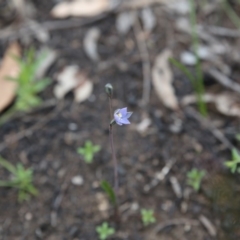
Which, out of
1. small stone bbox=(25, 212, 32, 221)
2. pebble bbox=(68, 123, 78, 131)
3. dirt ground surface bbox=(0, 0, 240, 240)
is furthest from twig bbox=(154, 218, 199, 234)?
pebble bbox=(68, 123, 78, 131)

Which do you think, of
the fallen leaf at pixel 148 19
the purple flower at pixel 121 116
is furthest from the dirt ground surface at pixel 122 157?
the purple flower at pixel 121 116

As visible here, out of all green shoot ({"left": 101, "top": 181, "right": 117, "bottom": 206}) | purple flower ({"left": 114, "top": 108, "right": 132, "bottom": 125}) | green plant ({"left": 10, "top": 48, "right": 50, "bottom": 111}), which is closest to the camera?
purple flower ({"left": 114, "top": 108, "right": 132, "bottom": 125})

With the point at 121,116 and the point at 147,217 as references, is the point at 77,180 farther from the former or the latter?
the point at 121,116

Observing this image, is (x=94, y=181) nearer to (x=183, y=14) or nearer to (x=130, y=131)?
(x=130, y=131)

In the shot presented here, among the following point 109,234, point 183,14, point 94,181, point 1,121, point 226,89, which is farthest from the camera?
point 183,14

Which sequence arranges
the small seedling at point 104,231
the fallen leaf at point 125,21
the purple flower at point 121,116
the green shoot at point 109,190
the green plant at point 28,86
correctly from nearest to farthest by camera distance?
the purple flower at point 121,116 < the green shoot at point 109,190 < the small seedling at point 104,231 < the green plant at point 28,86 < the fallen leaf at point 125,21

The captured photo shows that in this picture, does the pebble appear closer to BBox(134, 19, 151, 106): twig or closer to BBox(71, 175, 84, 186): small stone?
BBox(71, 175, 84, 186): small stone

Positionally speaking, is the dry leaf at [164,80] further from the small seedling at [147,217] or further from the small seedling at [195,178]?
the small seedling at [147,217]

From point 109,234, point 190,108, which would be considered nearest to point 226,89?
point 190,108
